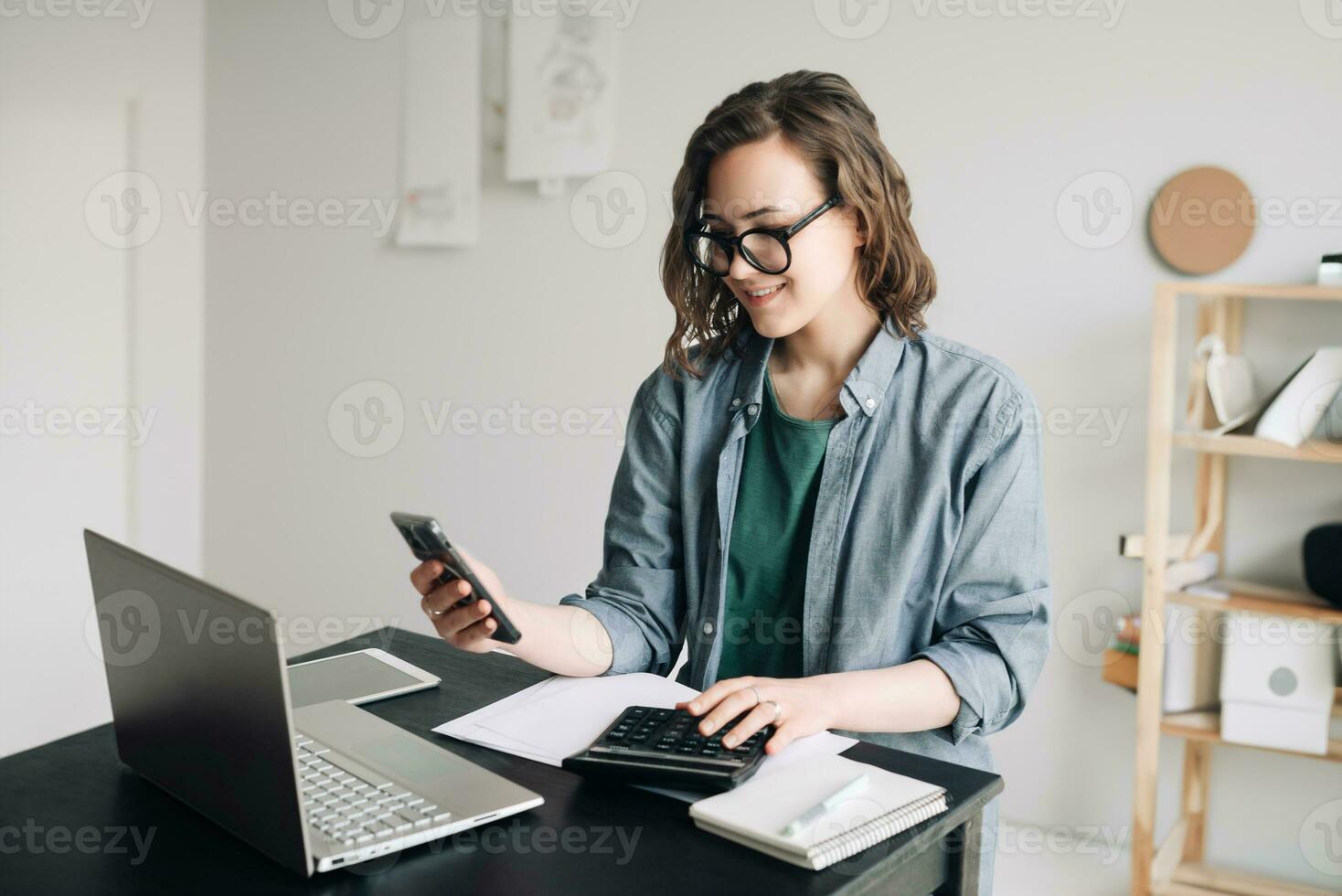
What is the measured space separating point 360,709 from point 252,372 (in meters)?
2.64

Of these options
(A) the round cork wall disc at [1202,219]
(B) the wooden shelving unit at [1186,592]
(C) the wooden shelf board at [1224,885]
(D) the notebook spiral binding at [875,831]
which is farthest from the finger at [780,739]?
(A) the round cork wall disc at [1202,219]

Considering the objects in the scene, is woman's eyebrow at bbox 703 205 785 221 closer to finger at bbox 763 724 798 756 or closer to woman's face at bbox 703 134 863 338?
woman's face at bbox 703 134 863 338

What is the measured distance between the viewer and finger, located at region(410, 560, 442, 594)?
1107 millimetres

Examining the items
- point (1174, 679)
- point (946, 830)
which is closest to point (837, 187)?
point (946, 830)

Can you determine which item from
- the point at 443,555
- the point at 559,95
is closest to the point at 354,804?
the point at 443,555

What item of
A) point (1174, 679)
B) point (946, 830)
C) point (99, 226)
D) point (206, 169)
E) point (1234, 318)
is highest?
point (206, 169)

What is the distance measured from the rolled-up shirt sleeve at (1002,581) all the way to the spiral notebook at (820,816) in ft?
1.14

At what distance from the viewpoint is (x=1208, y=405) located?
2.30m

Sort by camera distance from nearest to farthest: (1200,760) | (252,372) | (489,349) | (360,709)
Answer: (360,709)
(1200,760)
(489,349)
(252,372)

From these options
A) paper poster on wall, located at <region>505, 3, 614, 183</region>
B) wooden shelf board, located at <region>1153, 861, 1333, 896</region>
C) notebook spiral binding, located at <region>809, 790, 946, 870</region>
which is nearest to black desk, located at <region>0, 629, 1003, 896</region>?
notebook spiral binding, located at <region>809, 790, 946, 870</region>

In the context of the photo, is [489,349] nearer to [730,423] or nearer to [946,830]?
[730,423]

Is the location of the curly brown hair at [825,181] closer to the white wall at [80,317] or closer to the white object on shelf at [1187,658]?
the white object on shelf at [1187,658]

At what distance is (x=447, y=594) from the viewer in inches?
45.0

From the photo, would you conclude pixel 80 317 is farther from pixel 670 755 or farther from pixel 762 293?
pixel 670 755
